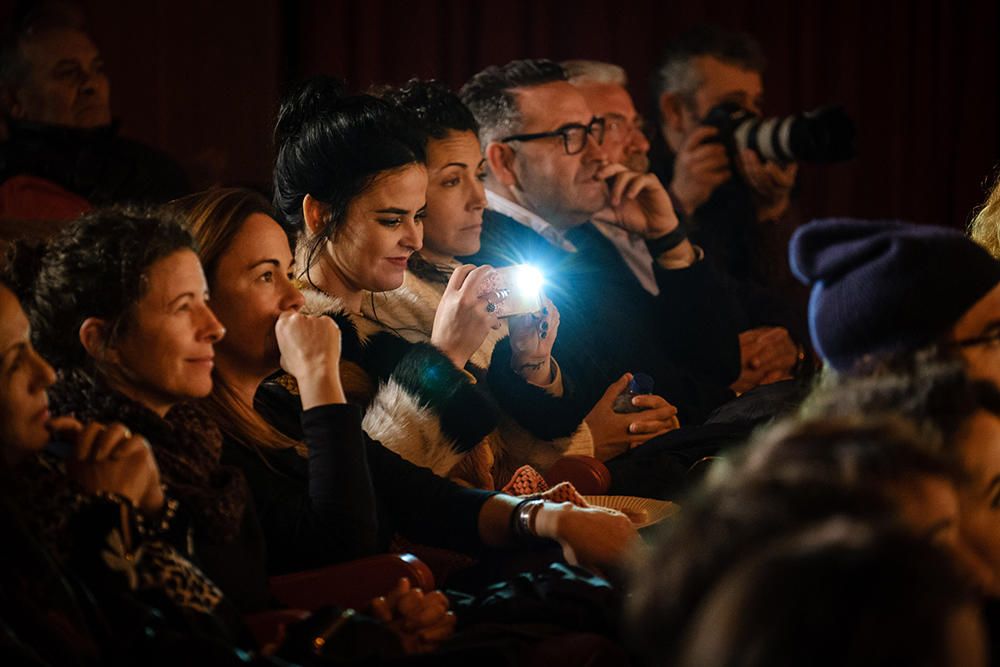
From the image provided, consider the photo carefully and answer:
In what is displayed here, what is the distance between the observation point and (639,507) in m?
2.09

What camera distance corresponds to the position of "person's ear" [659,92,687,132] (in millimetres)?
3756

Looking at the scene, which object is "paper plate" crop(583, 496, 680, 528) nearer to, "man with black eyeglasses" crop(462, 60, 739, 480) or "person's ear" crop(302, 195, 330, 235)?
"man with black eyeglasses" crop(462, 60, 739, 480)

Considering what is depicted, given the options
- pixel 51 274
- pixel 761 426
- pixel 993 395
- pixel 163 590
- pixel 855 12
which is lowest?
pixel 761 426

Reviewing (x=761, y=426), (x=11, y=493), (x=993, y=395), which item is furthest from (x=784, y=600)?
(x=761, y=426)

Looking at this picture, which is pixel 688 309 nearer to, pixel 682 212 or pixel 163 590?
pixel 682 212

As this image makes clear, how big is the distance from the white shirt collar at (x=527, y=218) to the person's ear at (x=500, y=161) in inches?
1.9

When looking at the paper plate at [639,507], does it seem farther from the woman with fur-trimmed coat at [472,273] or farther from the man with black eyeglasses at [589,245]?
the man with black eyeglasses at [589,245]

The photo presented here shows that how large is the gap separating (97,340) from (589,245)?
141 cm

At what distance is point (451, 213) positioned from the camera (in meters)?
2.29

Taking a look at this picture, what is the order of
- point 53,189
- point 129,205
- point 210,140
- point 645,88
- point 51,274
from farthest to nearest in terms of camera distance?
point 645,88
point 210,140
point 53,189
point 129,205
point 51,274

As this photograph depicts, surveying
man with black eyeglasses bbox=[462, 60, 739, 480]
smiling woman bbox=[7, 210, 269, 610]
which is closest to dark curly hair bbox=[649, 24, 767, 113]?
man with black eyeglasses bbox=[462, 60, 739, 480]

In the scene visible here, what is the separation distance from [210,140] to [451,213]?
1251 millimetres

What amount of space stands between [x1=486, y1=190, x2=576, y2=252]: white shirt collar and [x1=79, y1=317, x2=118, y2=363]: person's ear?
1.11 meters

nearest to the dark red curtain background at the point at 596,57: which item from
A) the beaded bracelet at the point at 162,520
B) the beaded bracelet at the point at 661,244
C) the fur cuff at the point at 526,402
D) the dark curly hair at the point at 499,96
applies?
the dark curly hair at the point at 499,96
